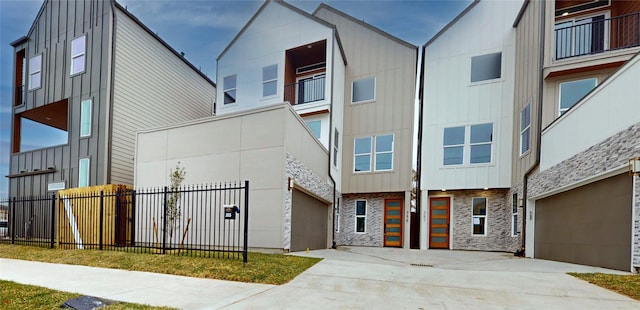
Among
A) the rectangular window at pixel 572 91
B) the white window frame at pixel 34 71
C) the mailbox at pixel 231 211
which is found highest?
the white window frame at pixel 34 71

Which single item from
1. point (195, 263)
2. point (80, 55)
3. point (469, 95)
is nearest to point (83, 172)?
point (80, 55)

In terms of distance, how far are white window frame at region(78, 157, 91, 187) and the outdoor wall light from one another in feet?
52.9

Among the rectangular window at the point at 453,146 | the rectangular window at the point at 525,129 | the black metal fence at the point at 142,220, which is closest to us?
the black metal fence at the point at 142,220

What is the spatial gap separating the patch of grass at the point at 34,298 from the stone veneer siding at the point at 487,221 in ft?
40.0

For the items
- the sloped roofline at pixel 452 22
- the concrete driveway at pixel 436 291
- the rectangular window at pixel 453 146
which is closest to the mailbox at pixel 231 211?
the concrete driveway at pixel 436 291

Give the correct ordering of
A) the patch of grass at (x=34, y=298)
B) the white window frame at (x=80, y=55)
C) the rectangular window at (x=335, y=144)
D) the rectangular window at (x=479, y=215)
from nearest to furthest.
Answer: the patch of grass at (x=34, y=298)
the rectangular window at (x=479, y=215)
the white window frame at (x=80, y=55)
the rectangular window at (x=335, y=144)

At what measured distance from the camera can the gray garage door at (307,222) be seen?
970cm

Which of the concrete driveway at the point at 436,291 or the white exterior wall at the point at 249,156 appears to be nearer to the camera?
the concrete driveway at the point at 436,291

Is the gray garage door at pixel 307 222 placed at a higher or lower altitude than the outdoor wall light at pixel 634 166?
lower

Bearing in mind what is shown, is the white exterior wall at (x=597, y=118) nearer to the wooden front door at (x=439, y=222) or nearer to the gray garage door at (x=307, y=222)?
the wooden front door at (x=439, y=222)

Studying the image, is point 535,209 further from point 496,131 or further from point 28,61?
point 28,61

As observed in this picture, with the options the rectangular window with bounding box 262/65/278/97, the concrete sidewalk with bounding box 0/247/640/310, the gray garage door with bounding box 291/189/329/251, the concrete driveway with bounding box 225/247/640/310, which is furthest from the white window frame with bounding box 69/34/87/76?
the concrete driveway with bounding box 225/247/640/310

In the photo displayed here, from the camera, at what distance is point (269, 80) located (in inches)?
555

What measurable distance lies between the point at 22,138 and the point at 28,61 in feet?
11.9
